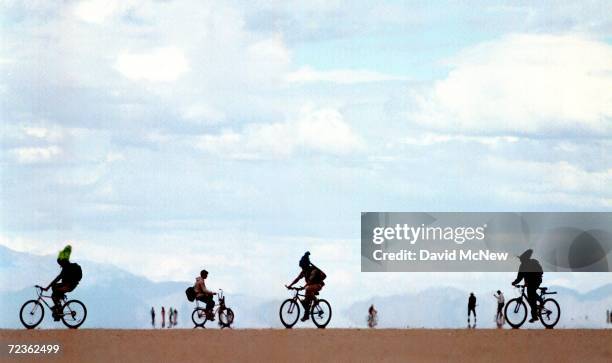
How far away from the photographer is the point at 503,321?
37812 mm

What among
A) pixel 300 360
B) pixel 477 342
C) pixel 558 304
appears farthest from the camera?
pixel 558 304

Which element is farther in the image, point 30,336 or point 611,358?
point 30,336

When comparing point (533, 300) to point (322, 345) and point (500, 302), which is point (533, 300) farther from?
point (322, 345)

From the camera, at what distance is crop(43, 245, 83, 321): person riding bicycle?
116ft

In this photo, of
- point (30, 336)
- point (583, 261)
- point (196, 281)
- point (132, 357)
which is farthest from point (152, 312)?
point (583, 261)

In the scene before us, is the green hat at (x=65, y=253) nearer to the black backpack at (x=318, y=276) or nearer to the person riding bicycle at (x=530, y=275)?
the black backpack at (x=318, y=276)

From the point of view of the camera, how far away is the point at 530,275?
121 ft

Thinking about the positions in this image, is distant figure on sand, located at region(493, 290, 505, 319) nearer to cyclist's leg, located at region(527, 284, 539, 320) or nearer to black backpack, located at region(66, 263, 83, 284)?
cyclist's leg, located at region(527, 284, 539, 320)

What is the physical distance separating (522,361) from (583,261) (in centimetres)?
937

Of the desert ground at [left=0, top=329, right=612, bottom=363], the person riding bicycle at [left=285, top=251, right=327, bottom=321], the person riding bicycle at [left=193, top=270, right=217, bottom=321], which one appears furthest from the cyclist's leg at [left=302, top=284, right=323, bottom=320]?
the person riding bicycle at [left=193, top=270, right=217, bottom=321]

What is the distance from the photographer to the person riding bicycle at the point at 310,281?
3597cm

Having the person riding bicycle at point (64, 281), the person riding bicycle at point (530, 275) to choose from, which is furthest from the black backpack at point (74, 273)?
the person riding bicycle at point (530, 275)

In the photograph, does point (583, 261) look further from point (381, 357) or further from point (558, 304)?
point (381, 357)

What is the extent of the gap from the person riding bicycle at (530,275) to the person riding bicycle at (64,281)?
11.8 m
